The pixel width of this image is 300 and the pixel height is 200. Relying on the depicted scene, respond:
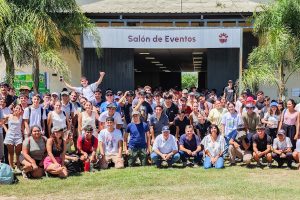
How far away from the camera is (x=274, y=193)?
28.4 ft

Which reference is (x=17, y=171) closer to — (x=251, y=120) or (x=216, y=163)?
(x=216, y=163)

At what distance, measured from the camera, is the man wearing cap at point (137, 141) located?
11.6m

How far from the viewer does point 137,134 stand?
11727 millimetres

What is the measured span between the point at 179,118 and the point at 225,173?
2.27 meters

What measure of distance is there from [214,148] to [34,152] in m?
4.12

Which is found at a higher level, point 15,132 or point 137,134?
point 15,132

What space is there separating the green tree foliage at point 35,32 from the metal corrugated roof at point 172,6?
3.84m

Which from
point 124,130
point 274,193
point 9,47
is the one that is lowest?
point 274,193

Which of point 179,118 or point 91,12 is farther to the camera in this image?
point 91,12

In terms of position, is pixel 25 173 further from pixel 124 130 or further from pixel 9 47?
pixel 9 47

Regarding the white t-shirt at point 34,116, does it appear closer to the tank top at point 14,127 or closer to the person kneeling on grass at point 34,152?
the tank top at point 14,127

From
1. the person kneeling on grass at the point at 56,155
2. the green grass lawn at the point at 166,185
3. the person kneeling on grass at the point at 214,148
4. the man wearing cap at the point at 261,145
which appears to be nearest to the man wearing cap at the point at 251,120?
the man wearing cap at the point at 261,145

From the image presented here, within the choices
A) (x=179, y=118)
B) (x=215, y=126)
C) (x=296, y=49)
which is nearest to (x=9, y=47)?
(x=179, y=118)

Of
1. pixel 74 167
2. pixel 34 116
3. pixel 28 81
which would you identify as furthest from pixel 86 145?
pixel 28 81
